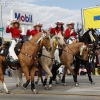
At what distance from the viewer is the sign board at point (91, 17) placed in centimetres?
2722

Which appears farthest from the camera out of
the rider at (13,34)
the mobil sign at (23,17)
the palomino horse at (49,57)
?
the mobil sign at (23,17)

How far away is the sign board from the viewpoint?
27.2 m

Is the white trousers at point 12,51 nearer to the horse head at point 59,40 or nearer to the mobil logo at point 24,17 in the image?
the horse head at point 59,40

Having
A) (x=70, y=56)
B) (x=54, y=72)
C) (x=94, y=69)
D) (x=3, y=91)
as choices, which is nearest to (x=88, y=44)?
(x=70, y=56)

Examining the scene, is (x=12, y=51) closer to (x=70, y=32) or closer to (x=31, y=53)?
(x=31, y=53)

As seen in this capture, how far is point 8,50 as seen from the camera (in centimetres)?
1131

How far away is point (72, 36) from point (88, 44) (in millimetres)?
971

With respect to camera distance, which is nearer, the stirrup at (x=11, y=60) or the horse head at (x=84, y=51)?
the stirrup at (x=11, y=60)

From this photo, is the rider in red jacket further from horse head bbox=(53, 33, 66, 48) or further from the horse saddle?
the horse saddle

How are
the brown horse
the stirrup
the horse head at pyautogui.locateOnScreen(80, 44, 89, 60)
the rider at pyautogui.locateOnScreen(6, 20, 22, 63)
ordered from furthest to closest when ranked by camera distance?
1. the horse head at pyautogui.locateOnScreen(80, 44, 89, 60)
2. the brown horse
3. the rider at pyautogui.locateOnScreen(6, 20, 22, 63)
4. the stirrup

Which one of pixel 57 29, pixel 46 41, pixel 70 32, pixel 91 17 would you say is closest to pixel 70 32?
pixel 70 32

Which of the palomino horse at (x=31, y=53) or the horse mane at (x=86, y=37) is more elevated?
the horse mane at (x=86, y=37)

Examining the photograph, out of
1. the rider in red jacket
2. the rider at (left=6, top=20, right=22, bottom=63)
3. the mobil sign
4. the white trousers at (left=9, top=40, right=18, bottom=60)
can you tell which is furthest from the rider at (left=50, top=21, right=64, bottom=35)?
the mobil sign

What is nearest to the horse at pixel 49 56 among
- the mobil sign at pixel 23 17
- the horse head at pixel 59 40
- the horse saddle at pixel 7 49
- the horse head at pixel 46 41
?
the horse head at pixel 59 40
